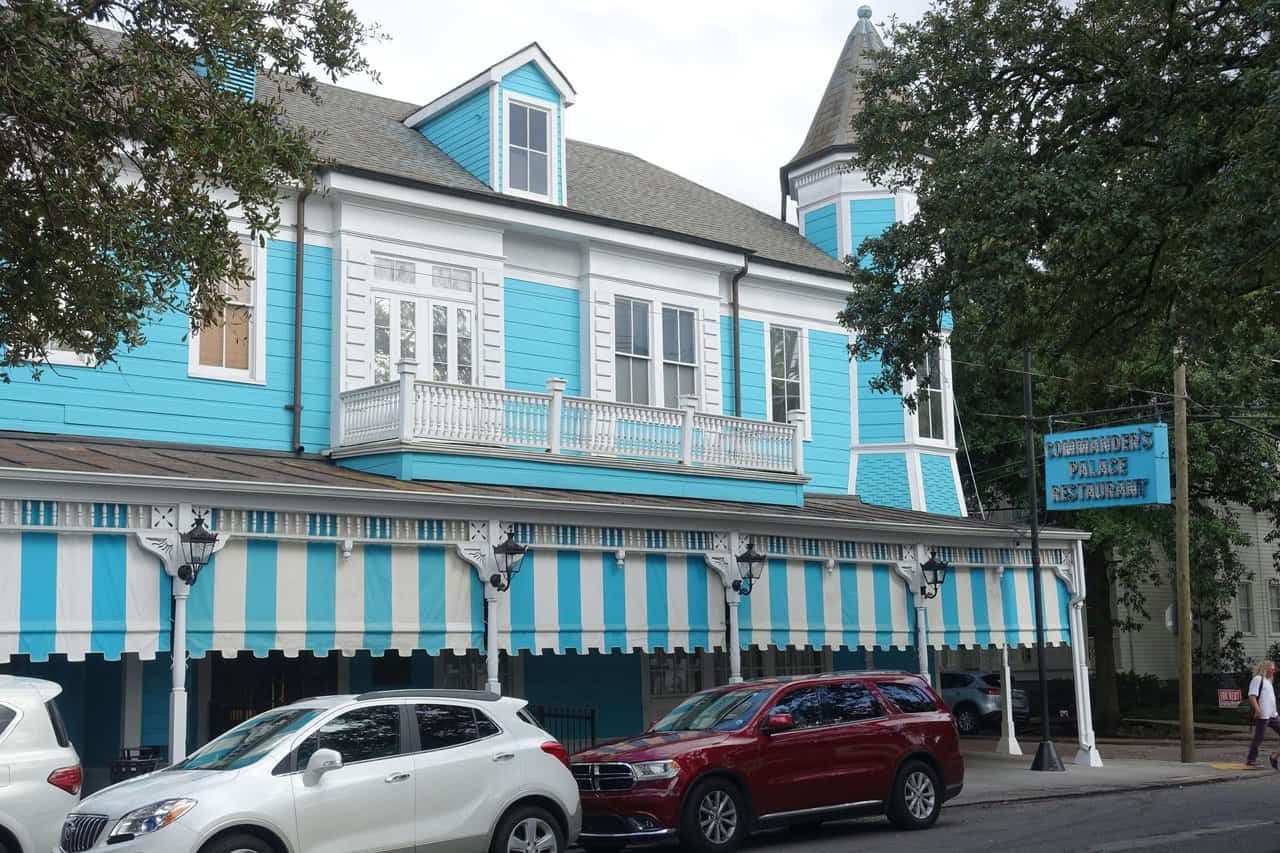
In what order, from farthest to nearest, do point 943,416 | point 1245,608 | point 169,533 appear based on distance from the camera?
point 1245,608 < point 943,416 < point 169,533

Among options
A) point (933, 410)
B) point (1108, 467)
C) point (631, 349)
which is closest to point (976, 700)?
point (933, 410)

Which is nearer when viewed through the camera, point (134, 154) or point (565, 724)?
point (134, 154)

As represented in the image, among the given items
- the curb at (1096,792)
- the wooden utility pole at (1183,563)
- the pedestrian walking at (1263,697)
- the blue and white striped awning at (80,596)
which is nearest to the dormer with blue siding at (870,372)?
the wooden utility pole at (1183,563)

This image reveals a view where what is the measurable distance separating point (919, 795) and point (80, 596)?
880 centimetres

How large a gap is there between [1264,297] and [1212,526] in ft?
51.6

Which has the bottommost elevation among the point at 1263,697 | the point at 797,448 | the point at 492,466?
the point at 1263,697

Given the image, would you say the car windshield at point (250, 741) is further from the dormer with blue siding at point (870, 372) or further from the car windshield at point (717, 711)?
the dormer with blue siding at point (870, 372)

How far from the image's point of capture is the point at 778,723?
1350cm

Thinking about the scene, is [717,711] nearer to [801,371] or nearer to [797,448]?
[797,448]

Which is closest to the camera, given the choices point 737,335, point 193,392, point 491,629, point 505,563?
point 491,629

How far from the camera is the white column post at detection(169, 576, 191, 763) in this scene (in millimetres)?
13266

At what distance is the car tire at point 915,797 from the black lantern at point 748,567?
4.06m

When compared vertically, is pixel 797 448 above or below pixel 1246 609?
above

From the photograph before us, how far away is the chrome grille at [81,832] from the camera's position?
30.7 ft
